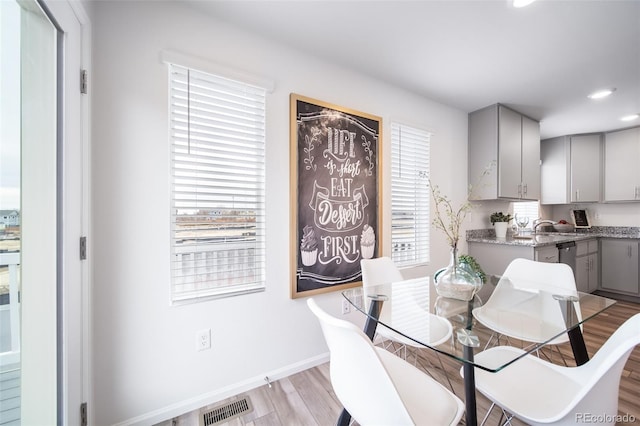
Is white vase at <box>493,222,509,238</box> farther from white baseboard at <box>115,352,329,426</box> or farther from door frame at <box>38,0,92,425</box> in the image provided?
door frame at <box>38,0,92,425</box>

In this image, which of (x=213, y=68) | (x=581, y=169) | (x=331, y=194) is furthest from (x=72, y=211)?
(x=581, y=169)

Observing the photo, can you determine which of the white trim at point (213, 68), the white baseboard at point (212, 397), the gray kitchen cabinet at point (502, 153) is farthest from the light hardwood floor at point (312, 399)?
the white trim at point (213, 68)

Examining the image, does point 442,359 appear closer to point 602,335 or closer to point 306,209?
point 306,209

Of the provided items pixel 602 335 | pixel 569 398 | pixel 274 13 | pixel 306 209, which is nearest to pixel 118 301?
pixel 306 209

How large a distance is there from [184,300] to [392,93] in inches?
100.0

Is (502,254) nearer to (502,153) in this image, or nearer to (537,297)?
(502,153)

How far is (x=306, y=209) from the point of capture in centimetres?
200

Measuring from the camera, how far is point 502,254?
2955 millimetres

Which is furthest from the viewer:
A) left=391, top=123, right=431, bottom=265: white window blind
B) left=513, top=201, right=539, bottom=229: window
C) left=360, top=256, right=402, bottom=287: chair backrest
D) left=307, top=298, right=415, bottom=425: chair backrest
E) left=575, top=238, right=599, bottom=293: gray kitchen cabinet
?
left=513, top=201, right=539, bottom=229: window

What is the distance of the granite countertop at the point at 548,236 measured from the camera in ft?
9.57

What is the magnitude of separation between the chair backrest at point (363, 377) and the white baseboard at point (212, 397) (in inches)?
44.5

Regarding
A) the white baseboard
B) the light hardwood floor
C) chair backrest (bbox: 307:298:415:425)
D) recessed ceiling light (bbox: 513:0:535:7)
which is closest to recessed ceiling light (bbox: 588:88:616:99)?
recessed ceiling light (bbox: 513:0:535:7)

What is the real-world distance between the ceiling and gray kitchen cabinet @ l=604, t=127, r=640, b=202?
5.13 feet

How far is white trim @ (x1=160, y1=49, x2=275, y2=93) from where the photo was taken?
1.52 metres
